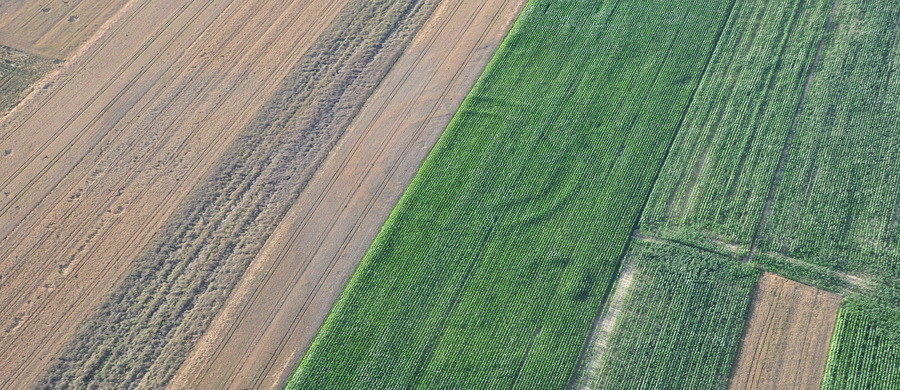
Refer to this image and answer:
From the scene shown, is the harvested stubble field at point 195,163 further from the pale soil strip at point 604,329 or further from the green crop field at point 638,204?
the pale soil strip at point 604,329

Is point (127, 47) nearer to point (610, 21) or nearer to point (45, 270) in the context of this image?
point (45, 270)

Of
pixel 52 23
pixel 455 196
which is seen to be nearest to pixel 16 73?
pixel 52 23

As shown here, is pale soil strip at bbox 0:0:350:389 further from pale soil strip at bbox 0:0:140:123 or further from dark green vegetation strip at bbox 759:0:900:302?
dark green vegetation strip at bbox 759:0:900:302

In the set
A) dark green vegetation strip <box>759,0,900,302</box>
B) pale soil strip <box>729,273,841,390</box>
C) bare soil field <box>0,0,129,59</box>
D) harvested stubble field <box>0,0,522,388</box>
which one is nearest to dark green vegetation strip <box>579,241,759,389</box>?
pale soil strip <box>729,273,841,390</box>

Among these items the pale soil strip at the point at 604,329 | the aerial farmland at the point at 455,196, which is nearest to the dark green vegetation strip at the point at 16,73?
the aerial farmland at the point at 455,196

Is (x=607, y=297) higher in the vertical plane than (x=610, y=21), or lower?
lower

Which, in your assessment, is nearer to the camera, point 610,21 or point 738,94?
point 738,94

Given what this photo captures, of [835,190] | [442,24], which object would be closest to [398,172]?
[442,24]
